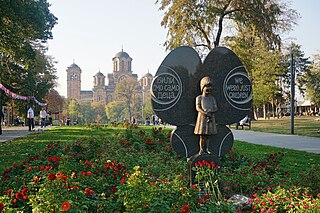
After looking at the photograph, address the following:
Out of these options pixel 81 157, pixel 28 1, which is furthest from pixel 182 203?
pixel 28 1

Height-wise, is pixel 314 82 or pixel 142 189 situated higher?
pixel 314 82

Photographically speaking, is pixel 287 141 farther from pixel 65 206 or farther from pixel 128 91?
pixel 128 91

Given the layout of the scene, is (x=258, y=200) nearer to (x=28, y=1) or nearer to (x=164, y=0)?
(x=28, y=1)

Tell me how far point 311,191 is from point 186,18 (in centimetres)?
2121

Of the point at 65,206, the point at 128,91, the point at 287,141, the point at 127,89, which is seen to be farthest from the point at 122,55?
the point at 65,206

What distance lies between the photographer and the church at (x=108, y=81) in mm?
109938

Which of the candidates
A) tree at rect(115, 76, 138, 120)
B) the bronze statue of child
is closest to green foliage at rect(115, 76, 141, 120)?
tree at rect(115, 76, 138, 120)

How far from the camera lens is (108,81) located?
11606 centimetres

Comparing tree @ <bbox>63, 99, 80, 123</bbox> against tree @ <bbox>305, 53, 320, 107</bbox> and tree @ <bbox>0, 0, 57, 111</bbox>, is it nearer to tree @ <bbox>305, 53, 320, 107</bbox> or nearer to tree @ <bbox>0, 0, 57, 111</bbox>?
tree @ <bbox>305, 53, 320, 107</bbox>

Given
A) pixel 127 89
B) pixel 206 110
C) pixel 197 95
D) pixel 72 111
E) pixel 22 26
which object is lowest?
pixel 206 110

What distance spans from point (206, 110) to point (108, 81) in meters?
112

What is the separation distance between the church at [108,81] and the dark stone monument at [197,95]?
97627mm

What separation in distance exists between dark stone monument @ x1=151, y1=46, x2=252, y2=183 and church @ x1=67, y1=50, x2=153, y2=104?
97627 millimetres

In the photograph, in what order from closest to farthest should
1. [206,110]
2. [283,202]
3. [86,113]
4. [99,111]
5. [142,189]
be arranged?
[142,189] → [283,202] → [206,110] → [86,113] → [99,111]
